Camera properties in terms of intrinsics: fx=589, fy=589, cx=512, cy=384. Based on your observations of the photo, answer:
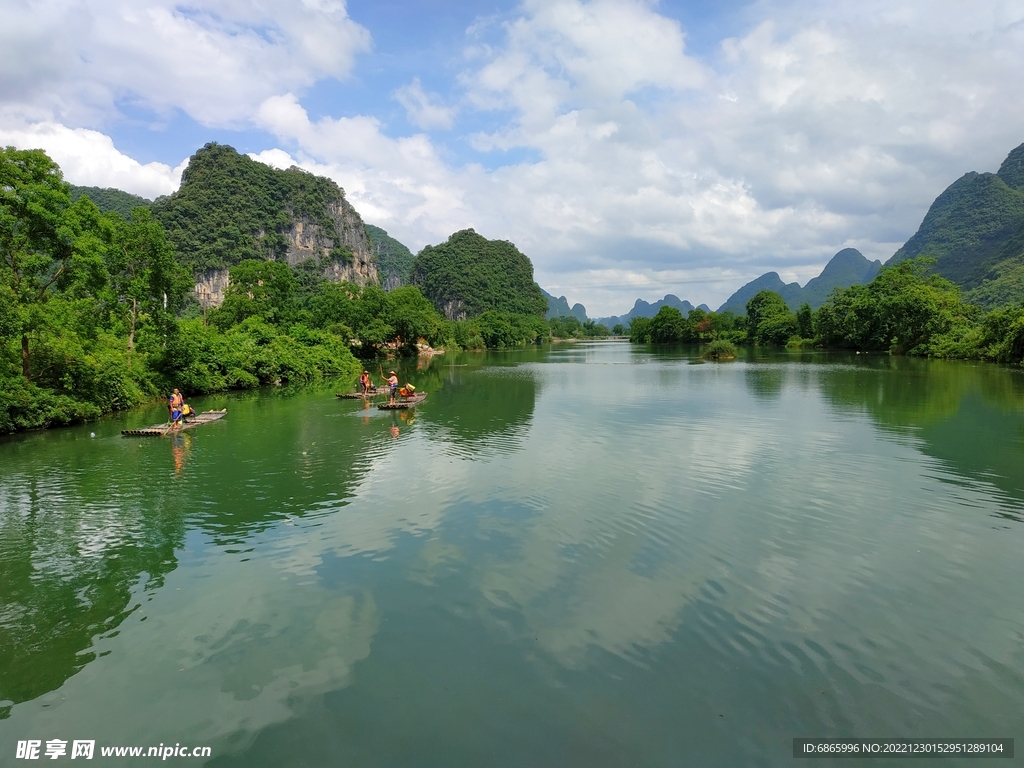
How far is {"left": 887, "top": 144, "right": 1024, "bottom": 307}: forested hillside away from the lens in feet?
386

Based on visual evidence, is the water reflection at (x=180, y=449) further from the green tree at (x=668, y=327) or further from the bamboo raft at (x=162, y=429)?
the green tree at (x=668, y=327)

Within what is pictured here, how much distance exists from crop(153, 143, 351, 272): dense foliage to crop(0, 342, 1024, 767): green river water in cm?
11226

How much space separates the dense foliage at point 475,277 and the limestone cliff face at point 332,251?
19.5 meters

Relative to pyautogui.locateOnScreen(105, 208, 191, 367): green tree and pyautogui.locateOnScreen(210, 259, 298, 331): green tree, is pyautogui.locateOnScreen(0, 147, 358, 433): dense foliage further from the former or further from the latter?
pyautogui.locateOnScreen(210, 259, 298, 331): green tree

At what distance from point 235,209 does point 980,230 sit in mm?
177771

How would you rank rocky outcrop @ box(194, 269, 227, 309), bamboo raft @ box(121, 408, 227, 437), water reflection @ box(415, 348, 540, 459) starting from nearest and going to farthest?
water reflection @ box(415, 348, 540, 459), bamboo raft @ box(121, 408, 227, 437), rocky outcrop @ box(194, 269, 227, 309)

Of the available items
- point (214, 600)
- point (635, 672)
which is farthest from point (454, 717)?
point (214, 600)

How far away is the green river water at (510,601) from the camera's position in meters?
5.54

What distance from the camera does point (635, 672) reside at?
6.25 metres

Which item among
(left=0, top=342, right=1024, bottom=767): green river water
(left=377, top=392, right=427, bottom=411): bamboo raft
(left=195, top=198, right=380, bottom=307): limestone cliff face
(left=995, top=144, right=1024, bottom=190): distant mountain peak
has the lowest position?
(left=0, top=342, right=1024, bottom=767): green river water

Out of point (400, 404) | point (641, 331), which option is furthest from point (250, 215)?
point (400, 404)

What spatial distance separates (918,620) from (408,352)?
2668 inches

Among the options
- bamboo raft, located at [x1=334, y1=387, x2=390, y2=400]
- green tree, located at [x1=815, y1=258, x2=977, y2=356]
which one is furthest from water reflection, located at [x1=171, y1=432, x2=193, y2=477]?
green tree, located at [x1=815, y1=258, x2=977, y2=356]

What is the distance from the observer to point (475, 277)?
169000mm
